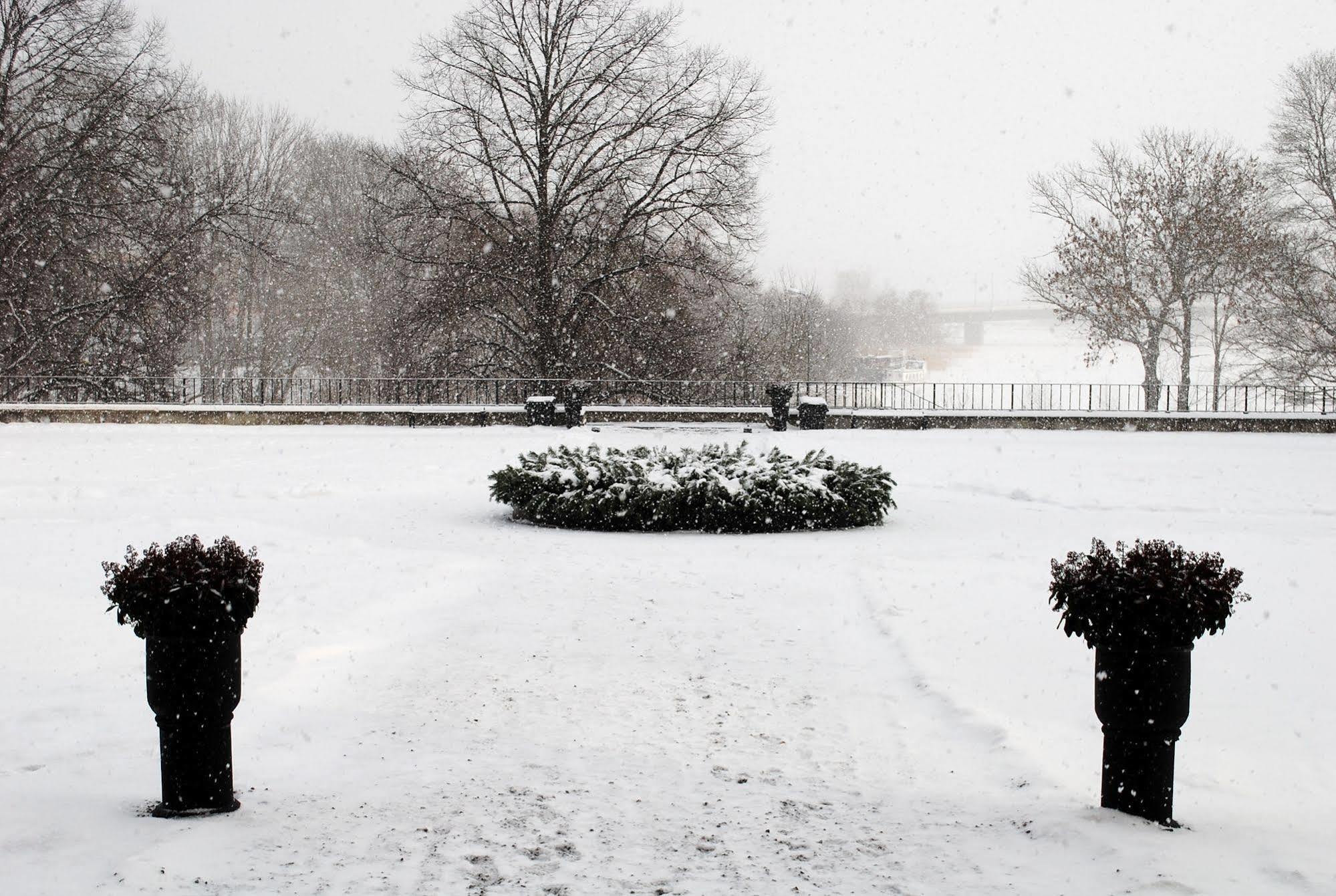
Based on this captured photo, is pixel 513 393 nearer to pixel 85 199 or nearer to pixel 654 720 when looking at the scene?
pixel 85 199

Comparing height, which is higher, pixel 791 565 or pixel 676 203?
pixel 676 203

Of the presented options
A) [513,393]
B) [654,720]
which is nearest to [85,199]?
[513,393]

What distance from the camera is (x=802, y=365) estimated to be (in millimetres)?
56219

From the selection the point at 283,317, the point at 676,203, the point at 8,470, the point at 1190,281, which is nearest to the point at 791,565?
the point at 8,470

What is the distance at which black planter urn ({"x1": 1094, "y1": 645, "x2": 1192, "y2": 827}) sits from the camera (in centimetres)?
388

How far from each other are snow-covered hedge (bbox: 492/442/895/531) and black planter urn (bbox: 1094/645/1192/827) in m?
7.95

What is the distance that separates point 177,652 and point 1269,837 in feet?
13.4

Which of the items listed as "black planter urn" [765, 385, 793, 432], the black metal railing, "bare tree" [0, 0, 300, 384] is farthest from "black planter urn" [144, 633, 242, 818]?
"bare tree" [0, 0, 300, 384]

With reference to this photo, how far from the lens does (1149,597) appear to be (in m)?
3.81

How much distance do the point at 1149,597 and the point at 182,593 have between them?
349 centimetres

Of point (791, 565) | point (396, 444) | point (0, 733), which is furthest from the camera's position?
point (396, 444)

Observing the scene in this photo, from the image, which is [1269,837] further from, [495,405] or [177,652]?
[495,405]

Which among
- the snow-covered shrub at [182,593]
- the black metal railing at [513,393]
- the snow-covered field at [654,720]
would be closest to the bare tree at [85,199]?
the black metal railing at [513,393]

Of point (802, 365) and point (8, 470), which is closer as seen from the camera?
point (8, 470)
